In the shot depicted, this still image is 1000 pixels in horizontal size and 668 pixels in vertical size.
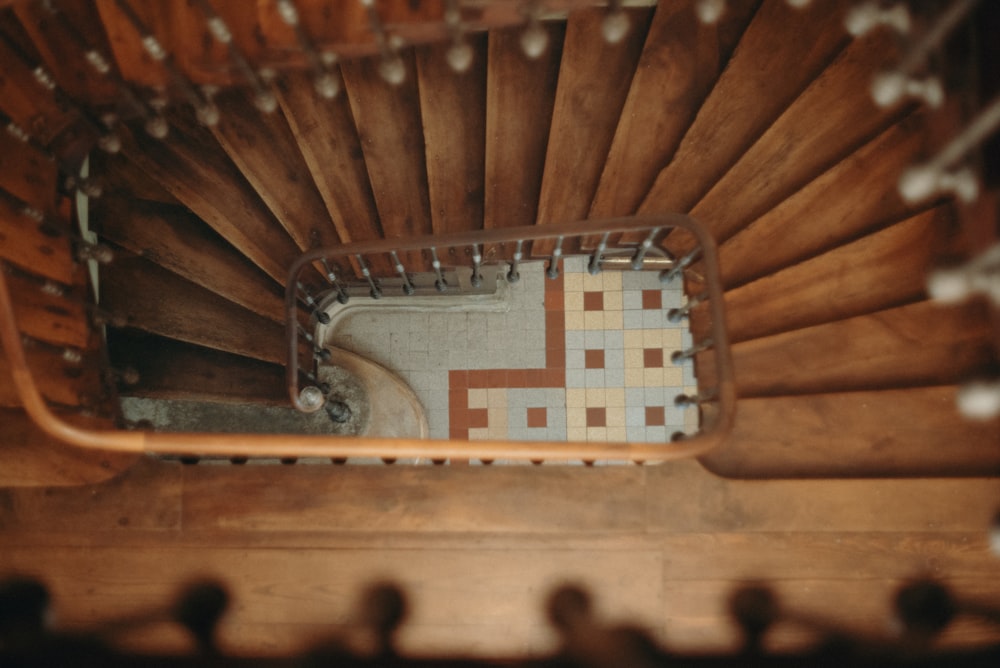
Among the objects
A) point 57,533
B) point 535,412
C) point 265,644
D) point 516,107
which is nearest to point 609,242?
point 516,107

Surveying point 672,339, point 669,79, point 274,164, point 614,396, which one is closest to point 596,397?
point 614,396

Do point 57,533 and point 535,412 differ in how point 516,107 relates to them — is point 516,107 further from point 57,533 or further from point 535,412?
point 57,533

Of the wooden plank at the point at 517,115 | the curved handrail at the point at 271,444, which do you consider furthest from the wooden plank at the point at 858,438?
the wooden plank at the point at 517,115

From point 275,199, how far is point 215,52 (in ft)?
2.54

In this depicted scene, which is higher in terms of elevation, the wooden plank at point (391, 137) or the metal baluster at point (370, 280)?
the wooden plank at point (391, 137)

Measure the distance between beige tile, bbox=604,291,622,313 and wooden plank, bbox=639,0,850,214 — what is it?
4.32ft

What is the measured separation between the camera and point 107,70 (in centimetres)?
188

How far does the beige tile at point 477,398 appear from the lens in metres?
3.69

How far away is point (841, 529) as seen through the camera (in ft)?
6.25

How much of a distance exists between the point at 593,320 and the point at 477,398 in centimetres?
85

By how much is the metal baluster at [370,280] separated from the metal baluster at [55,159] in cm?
111

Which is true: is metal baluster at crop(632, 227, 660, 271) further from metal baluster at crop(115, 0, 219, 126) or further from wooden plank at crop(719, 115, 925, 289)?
metal baluster at crop(115, 0, 219, 126)

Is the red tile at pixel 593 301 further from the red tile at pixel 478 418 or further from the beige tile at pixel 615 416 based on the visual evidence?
the red tile at pixel 478 418

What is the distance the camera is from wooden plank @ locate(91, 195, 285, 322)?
254 centimetres
